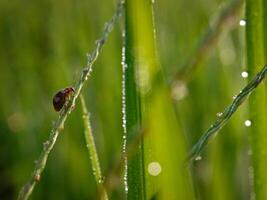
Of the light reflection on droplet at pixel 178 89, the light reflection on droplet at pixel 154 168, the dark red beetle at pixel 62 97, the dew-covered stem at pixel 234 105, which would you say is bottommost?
the light reflection on droplet at pixel 154 168

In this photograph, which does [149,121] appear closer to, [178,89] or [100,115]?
[178,89]

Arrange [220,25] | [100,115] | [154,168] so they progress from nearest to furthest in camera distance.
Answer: [220,25] → [154,168] → [100,115]

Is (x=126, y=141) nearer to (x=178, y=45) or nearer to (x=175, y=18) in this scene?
(x=178, y=45)

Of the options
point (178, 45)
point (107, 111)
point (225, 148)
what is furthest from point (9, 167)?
point (178, 45)

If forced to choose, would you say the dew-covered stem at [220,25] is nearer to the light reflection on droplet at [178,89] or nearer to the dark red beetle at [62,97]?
the light reflection on droplet at [178,89]

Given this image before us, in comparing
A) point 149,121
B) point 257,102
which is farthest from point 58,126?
point 257,102

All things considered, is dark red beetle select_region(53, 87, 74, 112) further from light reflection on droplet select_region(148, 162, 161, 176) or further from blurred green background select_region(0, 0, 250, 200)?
blurred green background select_region(0, 0, 250, 200)

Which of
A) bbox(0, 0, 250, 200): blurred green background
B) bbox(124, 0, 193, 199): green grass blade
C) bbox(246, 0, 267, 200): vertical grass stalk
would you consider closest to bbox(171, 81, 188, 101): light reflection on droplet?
bbox(124, 0, 193, 199): green grass blade

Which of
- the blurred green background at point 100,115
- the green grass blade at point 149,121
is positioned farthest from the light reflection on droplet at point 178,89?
the blurred green background at point 100,115

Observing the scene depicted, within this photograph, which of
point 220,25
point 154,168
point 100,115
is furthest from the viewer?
point 100,115
